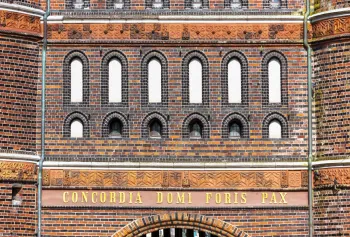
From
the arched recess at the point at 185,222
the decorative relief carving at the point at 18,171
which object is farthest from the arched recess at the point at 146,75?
the decorative relief carving at the point at 18,171

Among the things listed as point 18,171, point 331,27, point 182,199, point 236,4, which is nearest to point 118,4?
point 236,4

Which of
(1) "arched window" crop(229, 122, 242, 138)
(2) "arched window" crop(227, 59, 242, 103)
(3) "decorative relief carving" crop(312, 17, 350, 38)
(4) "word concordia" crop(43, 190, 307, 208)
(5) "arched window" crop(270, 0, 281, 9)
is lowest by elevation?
(4) "word concordia" crop(43, 190, 307, 208)

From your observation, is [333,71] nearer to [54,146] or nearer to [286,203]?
[286,203]

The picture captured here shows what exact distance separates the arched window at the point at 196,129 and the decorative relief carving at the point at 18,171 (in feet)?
12.0

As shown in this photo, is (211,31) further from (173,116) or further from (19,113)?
(19,113)

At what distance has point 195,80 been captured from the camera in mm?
27938

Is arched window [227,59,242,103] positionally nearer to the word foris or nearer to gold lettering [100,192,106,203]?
the word foris

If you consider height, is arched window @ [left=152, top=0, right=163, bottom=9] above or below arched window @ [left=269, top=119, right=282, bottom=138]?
above

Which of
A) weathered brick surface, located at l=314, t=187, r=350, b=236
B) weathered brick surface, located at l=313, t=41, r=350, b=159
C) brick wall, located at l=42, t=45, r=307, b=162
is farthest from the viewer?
brick wall, located at l=42, t=45, r=307, b=162

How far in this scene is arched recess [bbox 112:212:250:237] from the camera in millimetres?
27281

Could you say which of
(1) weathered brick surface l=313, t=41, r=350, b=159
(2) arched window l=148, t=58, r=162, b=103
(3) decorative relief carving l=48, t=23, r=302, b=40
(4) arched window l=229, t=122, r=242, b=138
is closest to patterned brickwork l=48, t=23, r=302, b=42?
(3) decorative relief carving l=48, t=23, r=302, b=40

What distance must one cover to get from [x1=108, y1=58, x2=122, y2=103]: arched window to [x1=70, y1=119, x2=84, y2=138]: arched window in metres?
0.87

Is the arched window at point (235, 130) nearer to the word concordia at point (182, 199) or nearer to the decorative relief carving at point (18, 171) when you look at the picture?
the word concordia at point (182, 199)

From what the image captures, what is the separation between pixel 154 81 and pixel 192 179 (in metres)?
2.45
